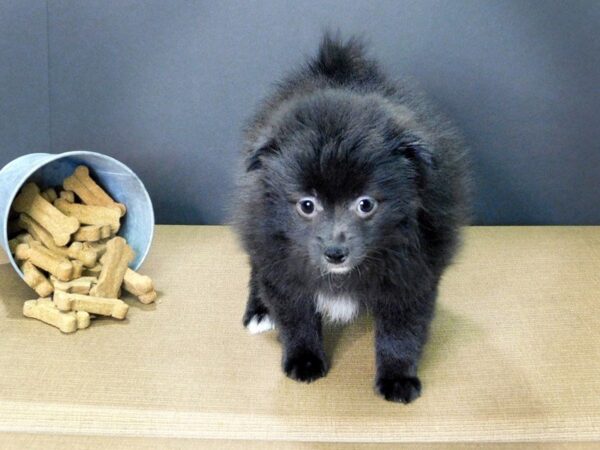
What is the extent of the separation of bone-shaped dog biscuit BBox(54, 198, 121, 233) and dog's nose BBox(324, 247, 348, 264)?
1081mm

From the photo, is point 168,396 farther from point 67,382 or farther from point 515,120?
point 515,120

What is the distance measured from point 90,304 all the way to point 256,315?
52cm

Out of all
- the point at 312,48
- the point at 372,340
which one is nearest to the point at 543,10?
the point at 312,48

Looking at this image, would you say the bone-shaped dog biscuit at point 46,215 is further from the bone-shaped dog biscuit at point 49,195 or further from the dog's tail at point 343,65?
the dog's tail at point 343,65

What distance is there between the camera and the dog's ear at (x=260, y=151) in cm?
179

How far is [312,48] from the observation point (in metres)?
2.92

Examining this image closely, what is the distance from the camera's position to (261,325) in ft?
7.61

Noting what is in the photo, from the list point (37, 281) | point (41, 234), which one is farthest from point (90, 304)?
point (41, 234)

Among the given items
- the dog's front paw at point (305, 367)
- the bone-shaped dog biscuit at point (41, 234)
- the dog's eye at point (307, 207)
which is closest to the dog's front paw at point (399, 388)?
the dog's front paw at point (305, 367)

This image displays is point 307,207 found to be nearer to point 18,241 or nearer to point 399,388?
point 399,388

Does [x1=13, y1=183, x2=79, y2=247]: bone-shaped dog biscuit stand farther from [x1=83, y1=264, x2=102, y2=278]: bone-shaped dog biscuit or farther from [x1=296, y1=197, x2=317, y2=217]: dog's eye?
Result: [x1=296, y1=197, x2=317, y2=217]: dog's eye

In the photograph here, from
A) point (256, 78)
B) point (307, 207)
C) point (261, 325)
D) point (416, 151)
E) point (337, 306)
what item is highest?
point (416, 151)

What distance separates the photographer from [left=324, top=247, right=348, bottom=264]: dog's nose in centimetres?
175

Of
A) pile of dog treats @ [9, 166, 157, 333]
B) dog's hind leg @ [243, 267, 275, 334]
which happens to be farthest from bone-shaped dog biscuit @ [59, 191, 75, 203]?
dog's hind leg @ [243, 267, 275, 334]
